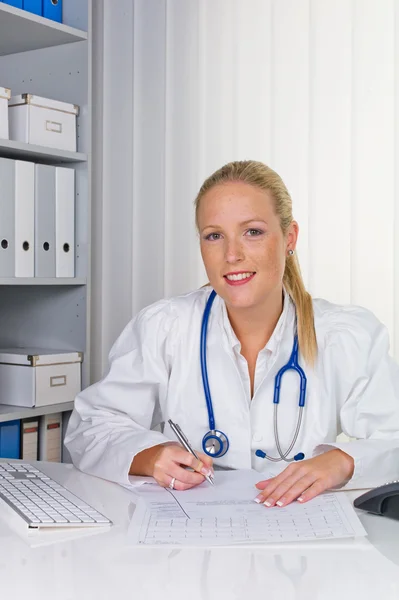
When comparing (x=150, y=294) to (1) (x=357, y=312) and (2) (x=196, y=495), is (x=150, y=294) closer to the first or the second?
(1) (x=357, y=312)

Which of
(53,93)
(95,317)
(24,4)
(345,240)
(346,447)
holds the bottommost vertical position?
(346,447)

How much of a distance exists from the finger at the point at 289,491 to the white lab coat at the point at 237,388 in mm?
223

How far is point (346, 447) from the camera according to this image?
1.43 m

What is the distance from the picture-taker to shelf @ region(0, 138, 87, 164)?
225 centimetres

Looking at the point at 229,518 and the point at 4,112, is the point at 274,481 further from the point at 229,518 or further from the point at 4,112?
the point at 4,112

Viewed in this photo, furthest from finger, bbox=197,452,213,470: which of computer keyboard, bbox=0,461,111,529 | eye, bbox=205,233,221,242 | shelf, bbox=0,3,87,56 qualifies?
shelf, bbox=0,3,87,56

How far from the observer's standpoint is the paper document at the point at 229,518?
1.09m

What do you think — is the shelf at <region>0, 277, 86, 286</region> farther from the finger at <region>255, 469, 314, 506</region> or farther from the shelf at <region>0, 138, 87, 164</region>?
the finger at <region>255, 469, 314, 506</region>

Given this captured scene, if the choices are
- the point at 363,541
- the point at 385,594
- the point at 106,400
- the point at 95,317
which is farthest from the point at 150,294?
the point at 385,594

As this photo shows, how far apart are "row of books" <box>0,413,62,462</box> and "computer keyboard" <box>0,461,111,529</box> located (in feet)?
2.93

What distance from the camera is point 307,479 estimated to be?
131 centimetres

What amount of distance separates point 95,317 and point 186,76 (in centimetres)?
85

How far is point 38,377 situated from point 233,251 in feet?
3.20

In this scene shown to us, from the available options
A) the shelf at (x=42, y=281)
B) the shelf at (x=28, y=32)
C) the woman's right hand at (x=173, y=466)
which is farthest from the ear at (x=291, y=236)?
the shelf at (x=28, y=32)
